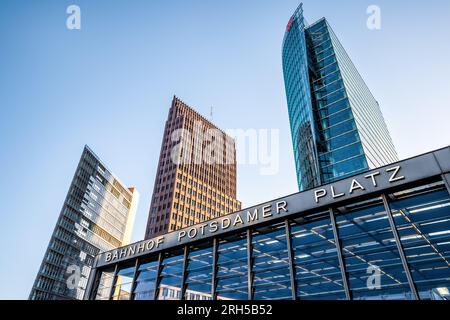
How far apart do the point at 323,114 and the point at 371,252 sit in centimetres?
4182

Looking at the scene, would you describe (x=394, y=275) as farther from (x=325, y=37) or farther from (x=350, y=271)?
(x=325, y=37)

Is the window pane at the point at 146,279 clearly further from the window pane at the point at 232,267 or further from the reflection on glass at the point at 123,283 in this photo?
the window pane at the point at 232,267

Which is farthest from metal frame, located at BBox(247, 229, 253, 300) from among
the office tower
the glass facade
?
the office tower

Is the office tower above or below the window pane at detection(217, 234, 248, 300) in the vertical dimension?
above

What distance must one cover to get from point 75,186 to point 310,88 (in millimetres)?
95653

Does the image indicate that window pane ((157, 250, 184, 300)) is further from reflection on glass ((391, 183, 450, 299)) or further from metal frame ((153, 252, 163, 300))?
reflection on glass ((391, 183, 450, 299))

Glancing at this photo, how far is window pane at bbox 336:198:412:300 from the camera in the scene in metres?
16.8

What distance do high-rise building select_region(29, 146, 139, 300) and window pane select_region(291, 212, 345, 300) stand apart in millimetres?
97371

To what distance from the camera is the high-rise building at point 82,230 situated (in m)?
103

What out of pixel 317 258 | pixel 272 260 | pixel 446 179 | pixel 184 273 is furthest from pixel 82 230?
pixel 446 179

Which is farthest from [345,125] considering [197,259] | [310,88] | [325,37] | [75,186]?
[75,186]

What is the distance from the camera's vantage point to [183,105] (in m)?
148

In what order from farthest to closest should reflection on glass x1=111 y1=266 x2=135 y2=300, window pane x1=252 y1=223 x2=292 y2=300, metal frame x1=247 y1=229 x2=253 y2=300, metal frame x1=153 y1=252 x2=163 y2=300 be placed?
reflection on glass x1=111 y1=266 x2=135 y2=300 < metal frame x1=153 y1=252 x2=163 y2=300 < window pane x1=252 y1=223 x2=292 y2=300 < metal frame x1=247 y1=229 x2=253 y2=300

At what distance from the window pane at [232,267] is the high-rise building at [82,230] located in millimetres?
93783
